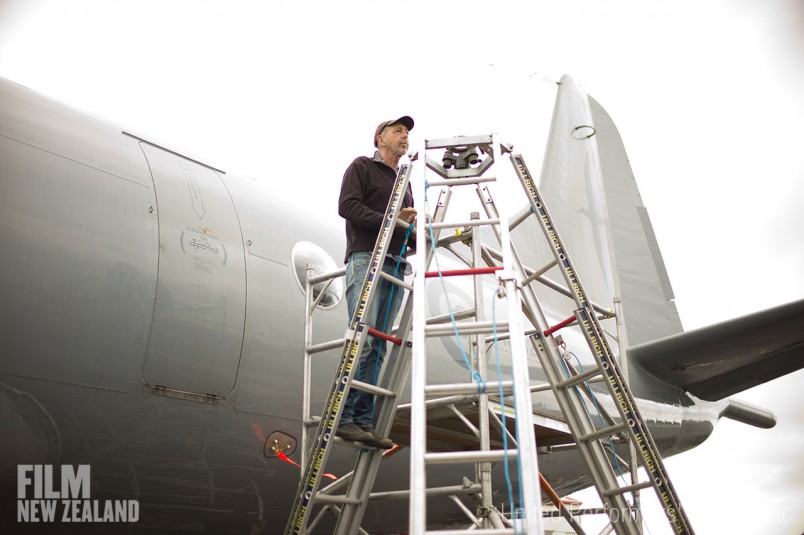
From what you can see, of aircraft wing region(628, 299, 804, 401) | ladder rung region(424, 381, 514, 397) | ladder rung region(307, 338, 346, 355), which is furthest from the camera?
aircraft wing region(628, 299, 804, 401)

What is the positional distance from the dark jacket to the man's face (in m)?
0.12

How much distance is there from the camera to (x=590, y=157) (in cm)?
1336

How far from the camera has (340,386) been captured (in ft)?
12.6

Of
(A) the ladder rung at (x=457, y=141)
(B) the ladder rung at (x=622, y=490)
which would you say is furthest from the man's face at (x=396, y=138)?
(B) the ladder rung at (x=622, y=490)

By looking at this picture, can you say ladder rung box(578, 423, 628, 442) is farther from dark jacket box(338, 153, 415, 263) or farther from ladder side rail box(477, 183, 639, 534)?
dark jacket box(338, 153, 415, 263)

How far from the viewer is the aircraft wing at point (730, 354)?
7.66 meters

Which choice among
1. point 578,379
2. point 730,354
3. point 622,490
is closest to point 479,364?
point 578,379

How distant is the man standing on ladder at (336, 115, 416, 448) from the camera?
4.18 metres

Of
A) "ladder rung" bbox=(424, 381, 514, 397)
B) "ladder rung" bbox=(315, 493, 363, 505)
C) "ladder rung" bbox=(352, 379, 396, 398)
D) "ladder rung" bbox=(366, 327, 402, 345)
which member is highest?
"ladder rung" bbox=(366, 327, 402, 345)

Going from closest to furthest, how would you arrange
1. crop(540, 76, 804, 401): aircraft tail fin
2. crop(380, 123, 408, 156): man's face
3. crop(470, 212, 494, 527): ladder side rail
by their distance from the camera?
crop(470, 212, 494, 527): ladder side rail, crop(380, 123, 408, 156): man's face, crop(540, 76, 804, 401): aircraft tail fin

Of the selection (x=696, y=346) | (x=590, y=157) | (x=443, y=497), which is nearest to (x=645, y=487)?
(x=443, y=497)

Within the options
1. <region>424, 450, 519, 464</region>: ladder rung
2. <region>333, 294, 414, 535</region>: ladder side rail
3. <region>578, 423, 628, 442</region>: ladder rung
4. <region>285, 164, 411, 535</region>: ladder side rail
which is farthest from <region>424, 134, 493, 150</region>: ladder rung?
<region>424, 450, 519, 464</region>: ladder rung

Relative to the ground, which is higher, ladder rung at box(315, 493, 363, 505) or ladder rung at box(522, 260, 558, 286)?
ladder rung at box(522, 260, 558, 286)

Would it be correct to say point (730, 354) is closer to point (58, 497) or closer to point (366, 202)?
point (366, 202)
